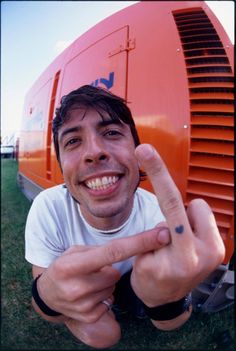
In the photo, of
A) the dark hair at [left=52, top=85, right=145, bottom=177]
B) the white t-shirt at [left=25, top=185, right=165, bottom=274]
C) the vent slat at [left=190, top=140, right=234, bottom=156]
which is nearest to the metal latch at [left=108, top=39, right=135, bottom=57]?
the dark hair at [left=52, top=85, right=145, bottom=177]

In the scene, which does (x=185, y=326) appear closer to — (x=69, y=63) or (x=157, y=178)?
(x=157, y=178)

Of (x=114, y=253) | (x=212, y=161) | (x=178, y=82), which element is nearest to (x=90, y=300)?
(x=114, y=253)

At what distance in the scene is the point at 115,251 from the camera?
39cm

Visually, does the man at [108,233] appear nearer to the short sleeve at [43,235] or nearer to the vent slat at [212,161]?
the short sleeve at [43,235]

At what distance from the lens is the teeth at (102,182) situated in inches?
22.1

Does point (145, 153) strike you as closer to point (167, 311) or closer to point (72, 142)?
point (72, 142)

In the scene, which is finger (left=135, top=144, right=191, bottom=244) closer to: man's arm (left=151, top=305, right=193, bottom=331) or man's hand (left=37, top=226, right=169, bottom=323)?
man's hand (left=37, top=226, right=169, bottom=323)

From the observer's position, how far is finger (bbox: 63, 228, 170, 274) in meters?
0.37

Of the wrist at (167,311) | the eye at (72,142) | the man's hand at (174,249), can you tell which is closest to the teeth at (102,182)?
the eye at (72,142)

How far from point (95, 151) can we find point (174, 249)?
27cm

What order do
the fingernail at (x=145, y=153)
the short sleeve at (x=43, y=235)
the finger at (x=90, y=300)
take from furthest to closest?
the short sleeve at (x=43, y=235) → the finger at (x=90, y=300) → the fingernail at (x=145, y=153)

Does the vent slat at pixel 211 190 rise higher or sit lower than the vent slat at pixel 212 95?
lower

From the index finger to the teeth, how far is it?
0.18m

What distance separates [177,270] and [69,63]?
2.14 ft
